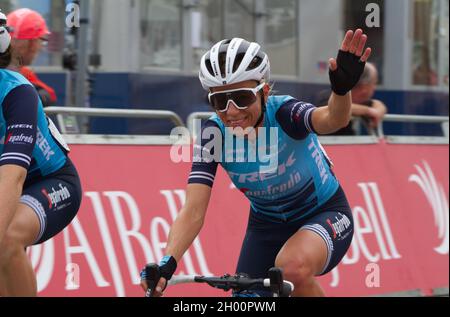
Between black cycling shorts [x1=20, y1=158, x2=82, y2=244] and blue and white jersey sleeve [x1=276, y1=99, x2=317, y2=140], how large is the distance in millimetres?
1112

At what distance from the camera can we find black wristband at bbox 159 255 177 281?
499 centimetres

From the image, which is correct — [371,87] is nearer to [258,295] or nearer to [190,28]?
[190,28]

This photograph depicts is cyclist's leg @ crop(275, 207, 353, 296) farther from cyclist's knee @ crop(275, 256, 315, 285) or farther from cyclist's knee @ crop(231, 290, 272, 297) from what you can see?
cyclist's knee @ crop(231, 290, 272, 297)

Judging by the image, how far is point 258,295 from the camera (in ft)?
17.5

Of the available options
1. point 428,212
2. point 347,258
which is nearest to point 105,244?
point 347,258

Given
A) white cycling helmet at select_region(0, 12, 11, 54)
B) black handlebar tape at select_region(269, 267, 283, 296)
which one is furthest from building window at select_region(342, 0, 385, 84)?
black handlebar tape at select_region(269, 267, 283, 296)

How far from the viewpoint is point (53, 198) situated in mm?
5891

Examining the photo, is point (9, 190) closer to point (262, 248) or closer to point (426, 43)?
point (262, 248)

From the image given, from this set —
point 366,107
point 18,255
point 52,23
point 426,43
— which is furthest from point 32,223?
point 426,43

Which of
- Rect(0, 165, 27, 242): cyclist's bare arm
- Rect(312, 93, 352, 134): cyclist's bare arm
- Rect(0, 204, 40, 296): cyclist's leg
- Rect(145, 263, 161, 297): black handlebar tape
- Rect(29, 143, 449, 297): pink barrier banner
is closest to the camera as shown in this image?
Rect(145, 263, 161, 297): black handlebar tape

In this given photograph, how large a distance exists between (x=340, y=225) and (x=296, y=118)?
58cm

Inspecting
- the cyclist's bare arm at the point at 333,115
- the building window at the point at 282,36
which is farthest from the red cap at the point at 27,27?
the building window at the point at 282,36

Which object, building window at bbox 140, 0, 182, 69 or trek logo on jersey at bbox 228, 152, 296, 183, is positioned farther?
building window at bbox 140, 0, 182, 69

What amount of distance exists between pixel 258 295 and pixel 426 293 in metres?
5.75
